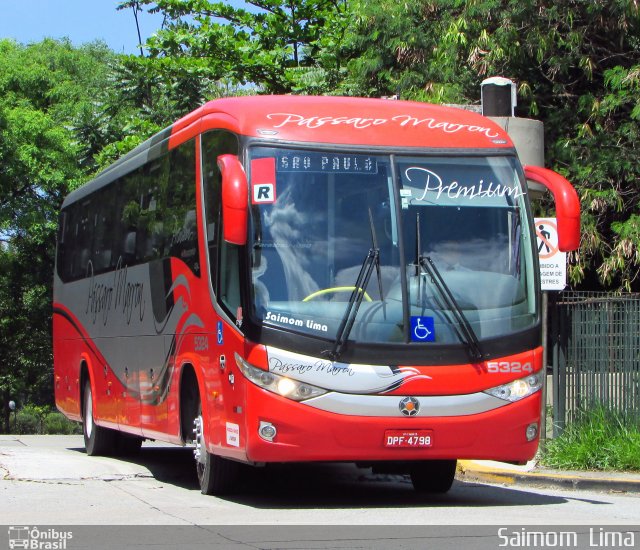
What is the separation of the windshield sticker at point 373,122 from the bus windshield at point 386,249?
1.20ft

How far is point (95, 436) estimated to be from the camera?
17.3 meters

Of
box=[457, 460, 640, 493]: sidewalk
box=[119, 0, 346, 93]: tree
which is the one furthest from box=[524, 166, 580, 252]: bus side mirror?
box=[119, 0, 346, 93]: tree

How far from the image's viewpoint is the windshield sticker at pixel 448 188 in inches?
409

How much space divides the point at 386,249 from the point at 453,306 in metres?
0.74

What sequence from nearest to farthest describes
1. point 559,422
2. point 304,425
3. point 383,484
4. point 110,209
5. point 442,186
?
point 304,425 < point 442,186 < point 383,484 < point 559,422 < point 110,209

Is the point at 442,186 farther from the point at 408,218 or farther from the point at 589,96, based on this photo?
the point at 589,96

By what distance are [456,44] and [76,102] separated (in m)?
28.0

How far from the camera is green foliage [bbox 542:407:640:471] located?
43.2ft

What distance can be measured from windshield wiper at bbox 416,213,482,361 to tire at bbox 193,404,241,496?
2632mm

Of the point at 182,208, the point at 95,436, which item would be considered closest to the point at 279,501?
the point at 182,208

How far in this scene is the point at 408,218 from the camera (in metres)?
10.2

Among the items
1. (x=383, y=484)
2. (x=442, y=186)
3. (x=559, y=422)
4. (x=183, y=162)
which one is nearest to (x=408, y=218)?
(x=442, y=186)

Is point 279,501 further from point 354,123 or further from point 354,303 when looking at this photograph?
point 354,123
